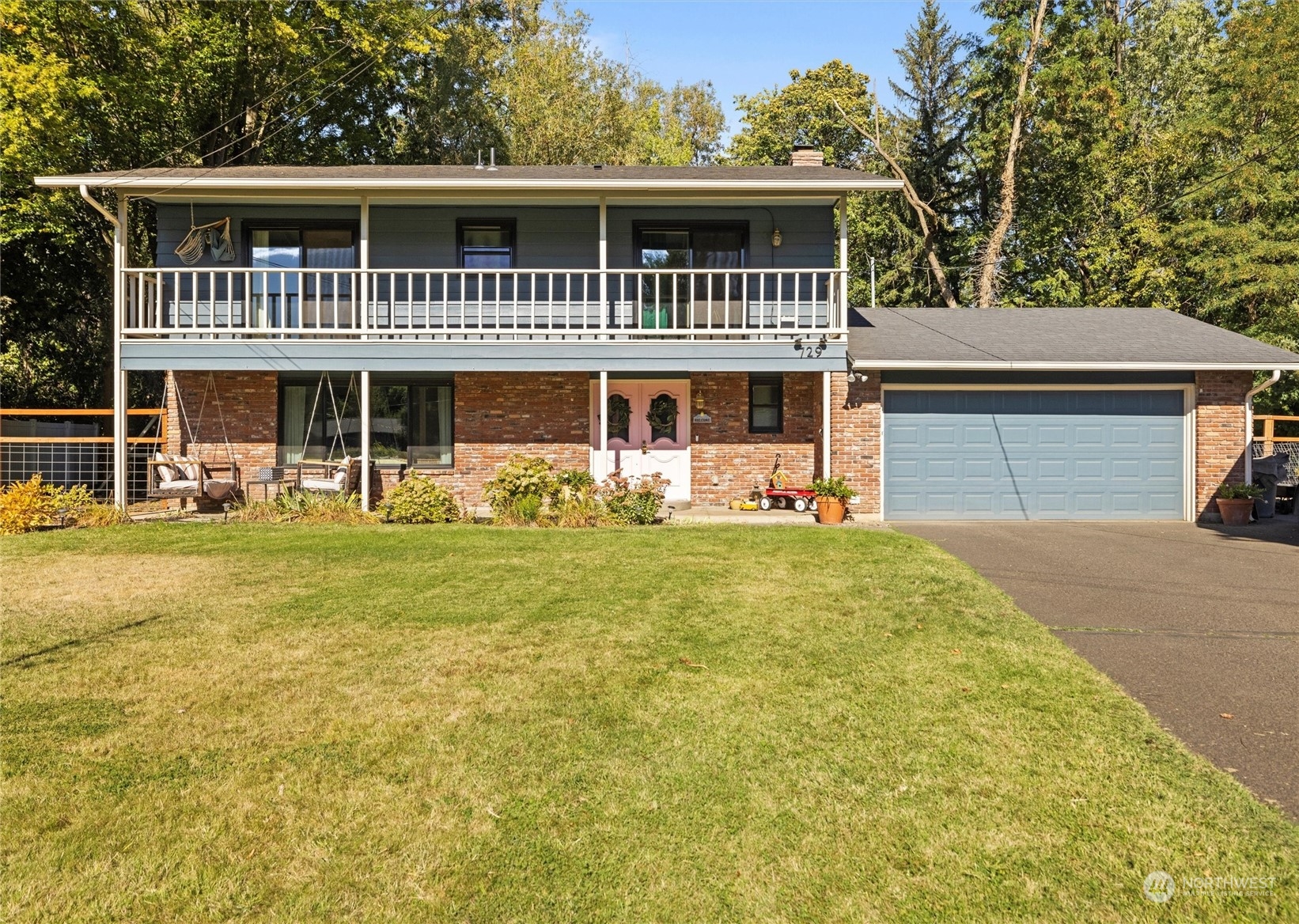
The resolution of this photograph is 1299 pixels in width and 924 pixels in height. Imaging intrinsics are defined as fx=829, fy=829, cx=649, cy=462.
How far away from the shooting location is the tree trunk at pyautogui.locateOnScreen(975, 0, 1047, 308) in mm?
24141

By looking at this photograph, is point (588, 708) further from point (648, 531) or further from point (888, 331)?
point (888, 331)

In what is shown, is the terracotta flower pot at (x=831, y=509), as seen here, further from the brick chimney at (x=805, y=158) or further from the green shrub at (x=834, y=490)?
the brick chimney at (x=805, y=158)

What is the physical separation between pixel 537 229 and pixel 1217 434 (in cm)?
1170

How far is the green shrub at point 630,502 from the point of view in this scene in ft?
38.6

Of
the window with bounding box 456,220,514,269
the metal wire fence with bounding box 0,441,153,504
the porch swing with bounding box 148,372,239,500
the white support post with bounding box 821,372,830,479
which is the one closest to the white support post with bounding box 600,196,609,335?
the window with bounding box 456,220,514,269

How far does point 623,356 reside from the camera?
12.6 m

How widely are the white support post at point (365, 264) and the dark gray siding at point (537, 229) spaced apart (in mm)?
533

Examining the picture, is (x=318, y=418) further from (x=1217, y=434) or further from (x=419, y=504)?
(x=1217, y=434)

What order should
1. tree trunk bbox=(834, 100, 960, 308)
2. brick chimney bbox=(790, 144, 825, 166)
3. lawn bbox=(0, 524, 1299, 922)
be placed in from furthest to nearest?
tree trunk bbox=(834, 100, 960, 308), brick chimney bbox=(790, 144, 825, 166), lawn bbox=(0, 524, 1299, 922)

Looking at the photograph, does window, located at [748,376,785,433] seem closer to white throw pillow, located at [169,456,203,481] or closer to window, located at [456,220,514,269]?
window, located at [456,220,514,269]

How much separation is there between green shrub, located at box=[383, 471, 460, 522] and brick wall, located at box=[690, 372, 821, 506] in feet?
14.1

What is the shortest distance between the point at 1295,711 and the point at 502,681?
4.55m

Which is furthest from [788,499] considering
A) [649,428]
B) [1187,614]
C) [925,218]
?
[925,218]

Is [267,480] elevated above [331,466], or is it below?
below
